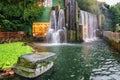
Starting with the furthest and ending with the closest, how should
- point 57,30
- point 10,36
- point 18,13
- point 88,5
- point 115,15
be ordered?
point 115,15 < point 88,5 < point 57,30 < point 18,13 < point 10,36

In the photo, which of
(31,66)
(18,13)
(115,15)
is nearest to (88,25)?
(115,15)

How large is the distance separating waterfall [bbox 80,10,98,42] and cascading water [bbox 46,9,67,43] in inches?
233

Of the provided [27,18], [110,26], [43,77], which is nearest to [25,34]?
[27,18]

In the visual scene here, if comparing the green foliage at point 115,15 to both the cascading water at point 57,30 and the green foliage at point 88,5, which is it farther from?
the cascading water at point 57,30

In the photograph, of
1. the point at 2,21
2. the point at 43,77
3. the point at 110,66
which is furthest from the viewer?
the point at 2,21

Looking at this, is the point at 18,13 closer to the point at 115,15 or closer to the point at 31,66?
the point at 31,66

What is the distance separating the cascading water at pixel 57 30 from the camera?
34.5m

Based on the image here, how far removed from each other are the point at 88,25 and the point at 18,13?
16942 millimetres

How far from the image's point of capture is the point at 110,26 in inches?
2172

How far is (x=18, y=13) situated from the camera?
34.4 meters

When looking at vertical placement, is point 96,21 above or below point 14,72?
above

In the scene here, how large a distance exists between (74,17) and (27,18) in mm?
7882

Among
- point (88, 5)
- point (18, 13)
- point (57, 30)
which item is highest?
point (88, 5)

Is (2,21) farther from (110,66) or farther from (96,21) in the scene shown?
(96,21)
